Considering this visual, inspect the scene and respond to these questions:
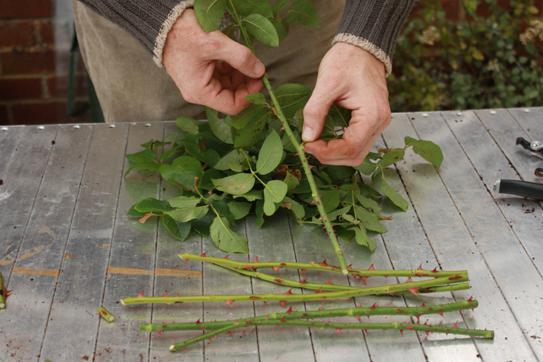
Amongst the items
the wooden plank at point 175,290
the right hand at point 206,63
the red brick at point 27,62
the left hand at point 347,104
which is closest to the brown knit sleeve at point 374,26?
the left hand at point 347,104

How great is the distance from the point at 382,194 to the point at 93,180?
42cm

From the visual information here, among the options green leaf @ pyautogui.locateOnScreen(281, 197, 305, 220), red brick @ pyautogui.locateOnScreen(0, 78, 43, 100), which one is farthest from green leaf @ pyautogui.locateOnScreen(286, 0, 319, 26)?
red brick @ pyautogui.locateOnScreen(0, 78, 43, 100)

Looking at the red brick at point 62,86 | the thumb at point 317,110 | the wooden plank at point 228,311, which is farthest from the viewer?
the red brick at point 62,86

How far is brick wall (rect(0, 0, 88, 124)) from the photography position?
2.27 m

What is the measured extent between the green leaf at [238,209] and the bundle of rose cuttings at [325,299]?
0.10 meters

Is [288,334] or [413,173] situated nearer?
[288,334]

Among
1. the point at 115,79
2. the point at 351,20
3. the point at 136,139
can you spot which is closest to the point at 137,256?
the point at 136,139

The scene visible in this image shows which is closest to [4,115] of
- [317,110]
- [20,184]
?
[20,184]

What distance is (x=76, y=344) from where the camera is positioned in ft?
2.97

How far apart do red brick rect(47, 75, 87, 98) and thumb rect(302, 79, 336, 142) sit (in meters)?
1.49

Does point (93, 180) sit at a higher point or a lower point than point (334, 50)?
lower

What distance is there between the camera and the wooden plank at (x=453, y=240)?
923 mm

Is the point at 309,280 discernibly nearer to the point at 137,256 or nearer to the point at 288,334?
the point at 288,334

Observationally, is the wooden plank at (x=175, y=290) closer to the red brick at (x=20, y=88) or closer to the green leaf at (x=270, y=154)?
the green leaf at (x=270, y=154)
